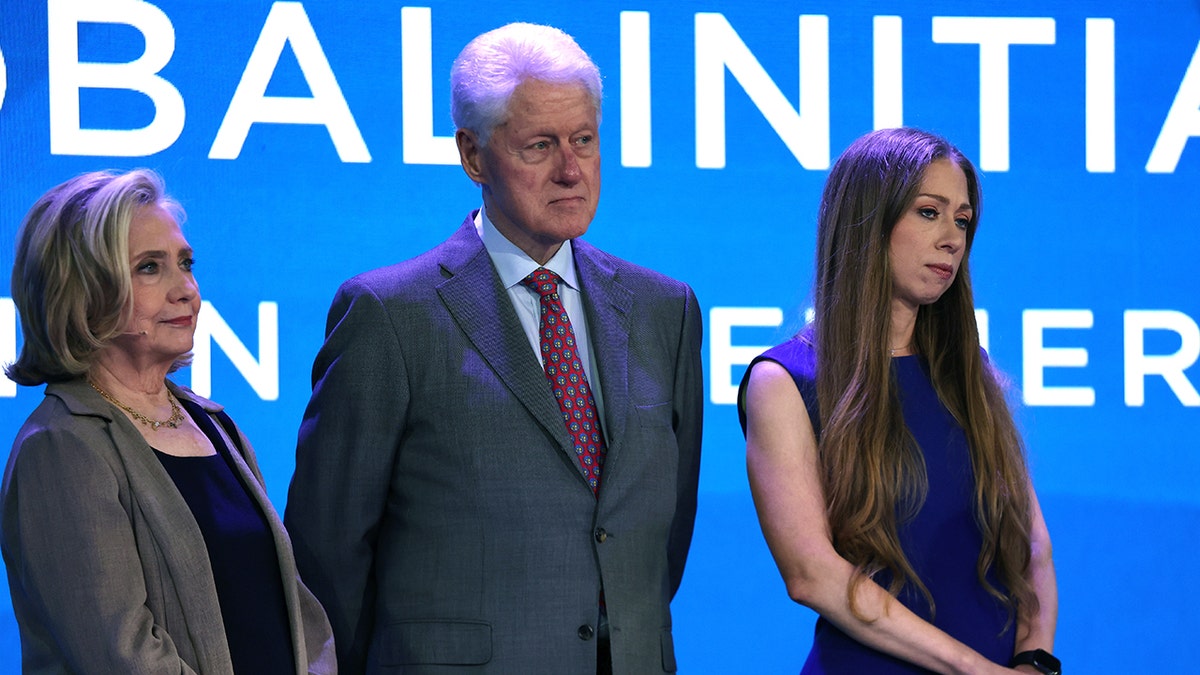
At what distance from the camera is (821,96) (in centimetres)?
377

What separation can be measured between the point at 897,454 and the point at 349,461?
0.95 m

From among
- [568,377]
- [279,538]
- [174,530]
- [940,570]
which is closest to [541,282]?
[568,377]

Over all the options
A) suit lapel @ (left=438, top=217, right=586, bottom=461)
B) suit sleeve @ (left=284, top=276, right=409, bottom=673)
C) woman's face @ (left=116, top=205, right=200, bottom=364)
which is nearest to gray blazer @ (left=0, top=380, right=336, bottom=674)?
woman's face @ (left=116, top=205, right=200, bottom=364)

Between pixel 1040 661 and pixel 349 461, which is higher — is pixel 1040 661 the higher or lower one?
the lower one

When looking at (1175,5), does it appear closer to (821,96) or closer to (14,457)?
(821,96)

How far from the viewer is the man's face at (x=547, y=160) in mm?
2334

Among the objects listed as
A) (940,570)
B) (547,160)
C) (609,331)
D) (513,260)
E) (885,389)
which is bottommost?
(940,570)

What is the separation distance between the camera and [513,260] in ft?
7.89

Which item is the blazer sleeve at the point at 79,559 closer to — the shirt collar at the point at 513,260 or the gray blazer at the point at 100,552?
the gray blazer at the point at 100,552

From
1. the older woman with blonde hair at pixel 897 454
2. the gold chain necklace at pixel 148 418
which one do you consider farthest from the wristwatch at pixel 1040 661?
the gold chain necklace at pixel 148 418

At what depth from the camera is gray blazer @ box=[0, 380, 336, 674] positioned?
1906 mm

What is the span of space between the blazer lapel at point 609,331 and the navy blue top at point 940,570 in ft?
1.01

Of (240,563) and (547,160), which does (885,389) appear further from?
(240,563)

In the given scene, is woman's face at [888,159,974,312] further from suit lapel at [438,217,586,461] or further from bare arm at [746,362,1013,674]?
suit lapel at [438,217,586,461]
